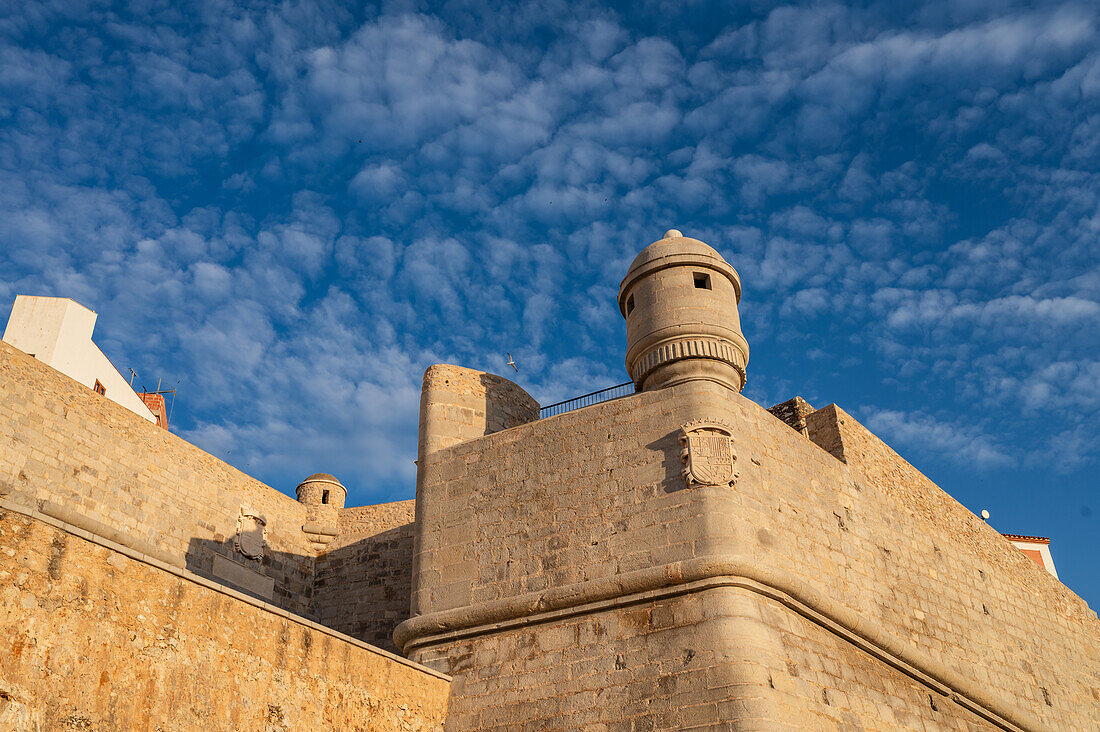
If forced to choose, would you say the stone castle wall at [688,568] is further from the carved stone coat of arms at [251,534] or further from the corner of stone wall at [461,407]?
the carved stone coat of arms at [251,534]

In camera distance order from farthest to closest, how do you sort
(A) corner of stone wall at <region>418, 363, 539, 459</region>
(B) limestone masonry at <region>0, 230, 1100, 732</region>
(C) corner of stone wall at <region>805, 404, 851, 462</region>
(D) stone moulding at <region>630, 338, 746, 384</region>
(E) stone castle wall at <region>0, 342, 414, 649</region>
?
(C) corner of stone wall at <region>805, 404, 851, 462</region>
(A) corner of stone wall at <region>418, 363, 539, 459</region>
(E) stone castle wall at <region>0, 342, 414, 649</region>
(D) stone moulding at <region>630, 338, 746, 384</region>
(B) limestone masonry at <region>0, 230, 1100, 732</region>

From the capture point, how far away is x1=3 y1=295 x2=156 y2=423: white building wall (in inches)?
830

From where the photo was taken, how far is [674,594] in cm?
921

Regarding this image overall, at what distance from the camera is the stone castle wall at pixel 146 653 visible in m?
6.04

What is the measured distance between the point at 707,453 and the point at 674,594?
1447 mm

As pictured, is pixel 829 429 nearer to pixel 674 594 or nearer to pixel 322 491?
pixel 674 594

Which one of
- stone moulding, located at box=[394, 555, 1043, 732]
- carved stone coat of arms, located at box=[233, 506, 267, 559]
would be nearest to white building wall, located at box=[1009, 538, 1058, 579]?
stone moulding, located at box=[394, 555, 1043, 732]

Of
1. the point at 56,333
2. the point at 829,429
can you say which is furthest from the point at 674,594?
the point at 56,333

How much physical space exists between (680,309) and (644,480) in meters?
2.22

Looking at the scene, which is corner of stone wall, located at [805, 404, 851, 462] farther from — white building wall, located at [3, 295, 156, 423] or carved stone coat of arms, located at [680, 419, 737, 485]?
white building wall, located at [3, 295, 156, 423]

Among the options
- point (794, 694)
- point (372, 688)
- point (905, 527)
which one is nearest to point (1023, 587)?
point (905, 527)

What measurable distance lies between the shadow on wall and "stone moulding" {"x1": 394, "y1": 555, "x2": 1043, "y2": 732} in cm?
424

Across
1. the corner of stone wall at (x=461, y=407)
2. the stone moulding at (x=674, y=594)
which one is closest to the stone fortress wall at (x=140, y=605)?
the stone moulding at (x=674, y=594)

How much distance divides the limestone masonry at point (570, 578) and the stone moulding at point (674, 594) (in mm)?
26
